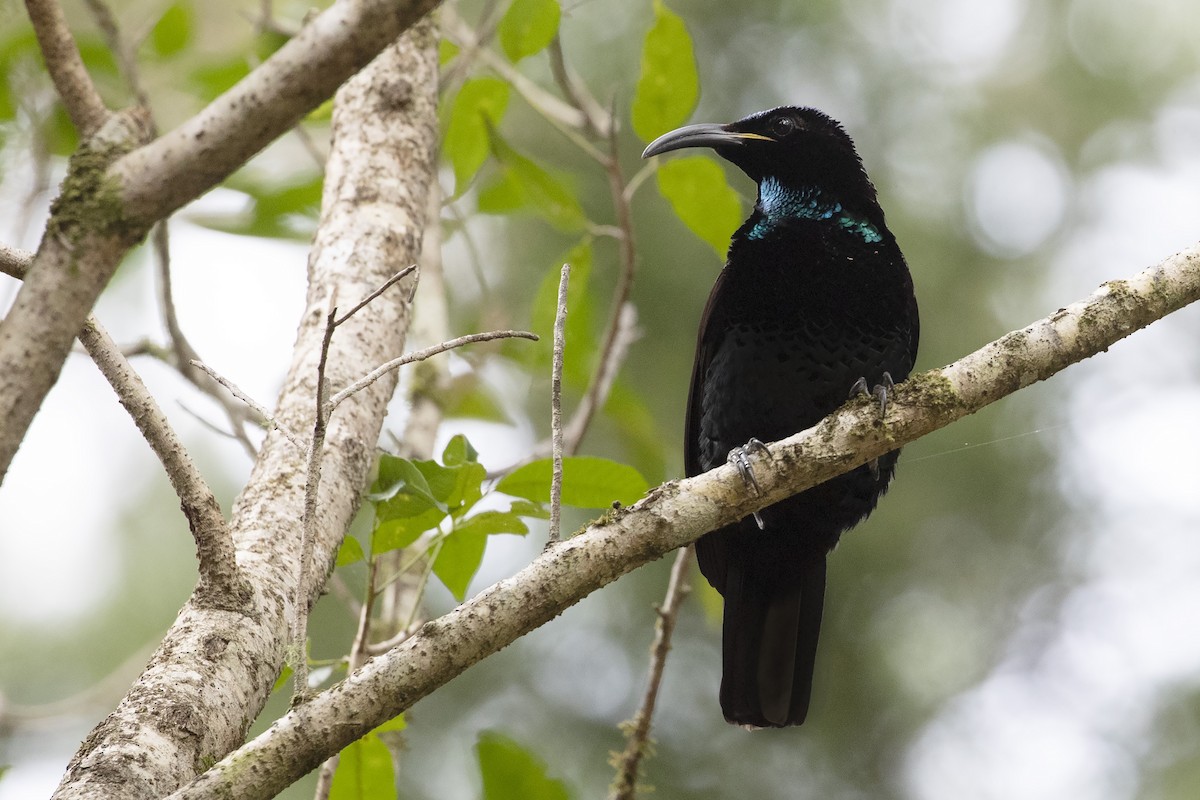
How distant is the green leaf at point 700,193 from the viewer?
3.43 meters

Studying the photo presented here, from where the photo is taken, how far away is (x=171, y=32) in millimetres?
4039

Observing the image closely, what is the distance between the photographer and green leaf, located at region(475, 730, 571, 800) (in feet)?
9.25

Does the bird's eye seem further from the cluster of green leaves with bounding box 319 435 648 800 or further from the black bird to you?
the cluster of green leaves with bounding box 319 435 648 800

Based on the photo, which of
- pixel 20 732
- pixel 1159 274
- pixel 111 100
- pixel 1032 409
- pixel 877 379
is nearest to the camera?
pixel 1159 274

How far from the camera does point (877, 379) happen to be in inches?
135

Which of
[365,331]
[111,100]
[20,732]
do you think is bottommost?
[20,732]

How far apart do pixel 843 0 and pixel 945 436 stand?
2348 millimetres

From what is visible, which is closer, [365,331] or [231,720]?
[231,720]

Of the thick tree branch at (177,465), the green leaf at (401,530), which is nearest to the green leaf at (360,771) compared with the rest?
the green leaf at (401,530)

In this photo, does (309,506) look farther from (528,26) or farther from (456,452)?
(528,26)

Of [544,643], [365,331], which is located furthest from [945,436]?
[365,331]

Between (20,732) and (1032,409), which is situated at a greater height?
(1032,409)

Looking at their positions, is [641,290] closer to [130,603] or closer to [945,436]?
[945,436]

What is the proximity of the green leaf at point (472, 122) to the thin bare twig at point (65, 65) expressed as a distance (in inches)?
87.6
